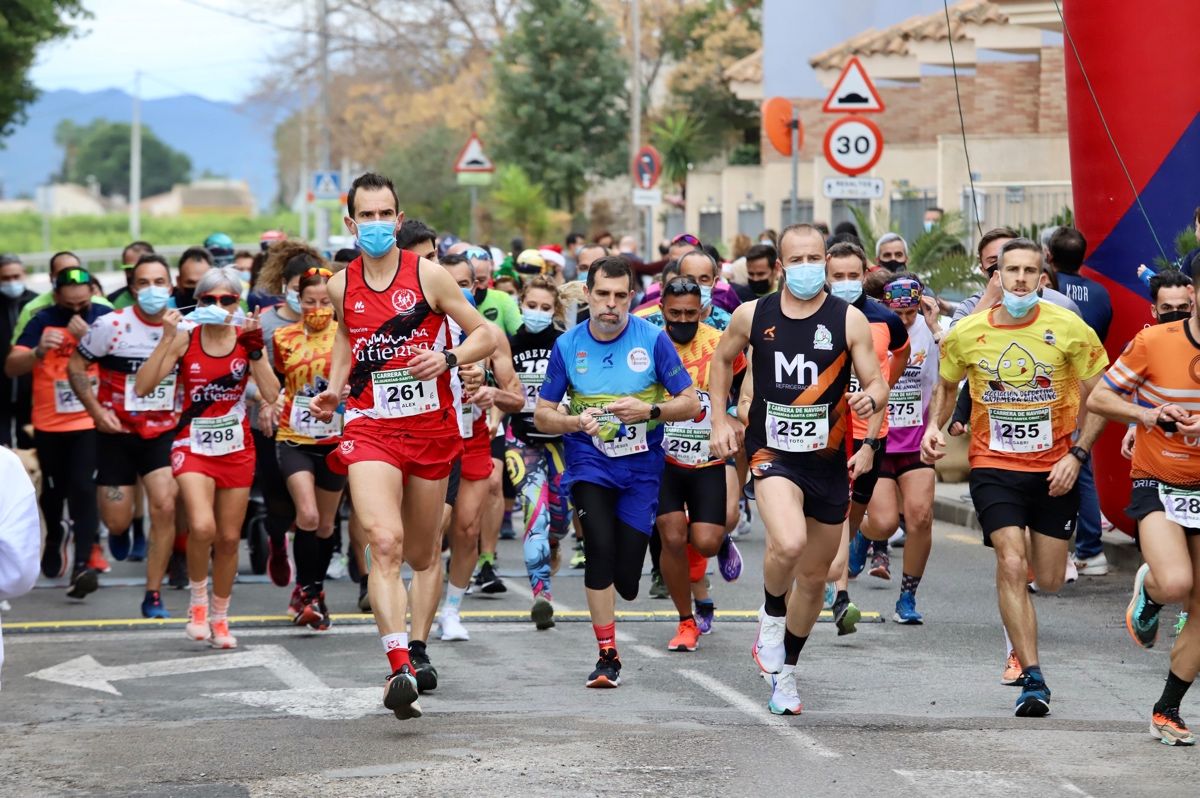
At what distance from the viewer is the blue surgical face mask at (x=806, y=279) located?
8617 millimetres

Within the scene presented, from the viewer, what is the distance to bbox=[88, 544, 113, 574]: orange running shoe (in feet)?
44.4

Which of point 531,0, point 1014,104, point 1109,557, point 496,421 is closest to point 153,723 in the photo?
point 496,421

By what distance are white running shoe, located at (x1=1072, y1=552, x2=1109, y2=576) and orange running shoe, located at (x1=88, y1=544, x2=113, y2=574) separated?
6.57 meters

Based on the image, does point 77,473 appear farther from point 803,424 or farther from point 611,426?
point 803,424

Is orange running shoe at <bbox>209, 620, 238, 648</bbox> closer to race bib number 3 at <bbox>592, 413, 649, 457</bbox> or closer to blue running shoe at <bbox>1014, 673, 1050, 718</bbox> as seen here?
race bib number 3 at <bbox>592, 413, 649, 457</bbox>

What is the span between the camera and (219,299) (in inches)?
430

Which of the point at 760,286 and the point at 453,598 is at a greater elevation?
the point at 760,286

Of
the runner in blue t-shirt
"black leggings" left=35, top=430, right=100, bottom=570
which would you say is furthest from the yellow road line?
the runner in blue t-shirt

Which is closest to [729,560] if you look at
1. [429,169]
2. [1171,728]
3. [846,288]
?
[846,288]

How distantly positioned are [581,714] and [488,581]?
4463 millimetres

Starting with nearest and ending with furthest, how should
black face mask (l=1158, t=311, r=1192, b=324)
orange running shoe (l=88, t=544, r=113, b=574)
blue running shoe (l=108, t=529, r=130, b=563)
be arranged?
black face mask (l=1158, t=311, r=1192, b=324)
orange running shoe (l=88, t=544, r=113, b=574)
blue running shoe (l=108, t=529, r=130, b=563)

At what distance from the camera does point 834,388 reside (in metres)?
8.59

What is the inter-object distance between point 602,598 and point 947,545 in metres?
6.30

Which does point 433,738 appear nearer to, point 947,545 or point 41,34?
point 947,545
